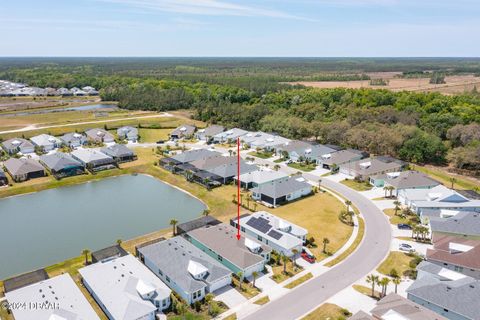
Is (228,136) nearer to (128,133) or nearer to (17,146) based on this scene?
(128,133)

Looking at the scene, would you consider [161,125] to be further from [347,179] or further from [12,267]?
[12,267]

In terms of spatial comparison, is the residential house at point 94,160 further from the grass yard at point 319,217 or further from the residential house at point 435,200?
the residential house at point 435,200

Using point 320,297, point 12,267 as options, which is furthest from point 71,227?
point 320,297

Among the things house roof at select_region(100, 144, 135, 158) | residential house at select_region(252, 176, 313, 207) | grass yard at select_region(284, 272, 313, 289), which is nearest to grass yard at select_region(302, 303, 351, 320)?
grass yard at select_region(284, 272, 313, 289)

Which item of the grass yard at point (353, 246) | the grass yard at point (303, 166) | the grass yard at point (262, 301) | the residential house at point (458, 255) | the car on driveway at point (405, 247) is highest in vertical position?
the residential house at point (458, 255)

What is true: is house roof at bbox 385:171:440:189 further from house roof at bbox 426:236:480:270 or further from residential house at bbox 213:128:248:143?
residential house at bbox 213:128:248:143

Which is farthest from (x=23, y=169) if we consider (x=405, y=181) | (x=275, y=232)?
(x=405, y=181)

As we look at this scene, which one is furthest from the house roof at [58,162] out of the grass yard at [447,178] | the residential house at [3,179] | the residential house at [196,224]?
the grass yard at [447,178]

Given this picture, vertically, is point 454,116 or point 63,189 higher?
point 454,116
